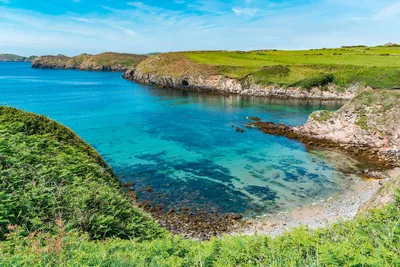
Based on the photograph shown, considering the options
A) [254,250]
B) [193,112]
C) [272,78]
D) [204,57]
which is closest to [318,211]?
[254,250]

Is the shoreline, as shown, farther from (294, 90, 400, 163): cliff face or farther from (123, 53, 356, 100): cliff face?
(123, 53, 356, 100): cliff face

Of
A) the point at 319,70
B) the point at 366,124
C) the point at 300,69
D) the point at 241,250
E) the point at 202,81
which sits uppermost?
the point at 300,69

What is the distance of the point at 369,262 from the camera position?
643 centimetres

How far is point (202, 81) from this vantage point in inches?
3976

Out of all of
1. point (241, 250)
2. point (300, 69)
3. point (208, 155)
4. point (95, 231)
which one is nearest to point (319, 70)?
point (300, 69)

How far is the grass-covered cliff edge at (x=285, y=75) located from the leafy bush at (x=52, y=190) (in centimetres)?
7833

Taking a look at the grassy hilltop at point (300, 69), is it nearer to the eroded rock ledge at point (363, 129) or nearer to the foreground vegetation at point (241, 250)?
the eroded rock ledge at point (363, 129)

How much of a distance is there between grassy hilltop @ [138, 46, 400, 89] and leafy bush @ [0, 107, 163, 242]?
Result: 259 feet

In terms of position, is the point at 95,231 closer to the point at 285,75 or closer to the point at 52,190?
the point at 52,190

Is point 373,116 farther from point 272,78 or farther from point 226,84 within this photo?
point 226,84

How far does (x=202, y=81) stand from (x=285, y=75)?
97.1 ft

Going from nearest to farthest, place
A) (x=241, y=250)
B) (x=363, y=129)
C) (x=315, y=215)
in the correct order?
(x=241, y=250) → (x=315, y=215) → (x=363, y=129)

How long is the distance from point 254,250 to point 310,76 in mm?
87768

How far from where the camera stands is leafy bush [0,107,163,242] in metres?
10.7
